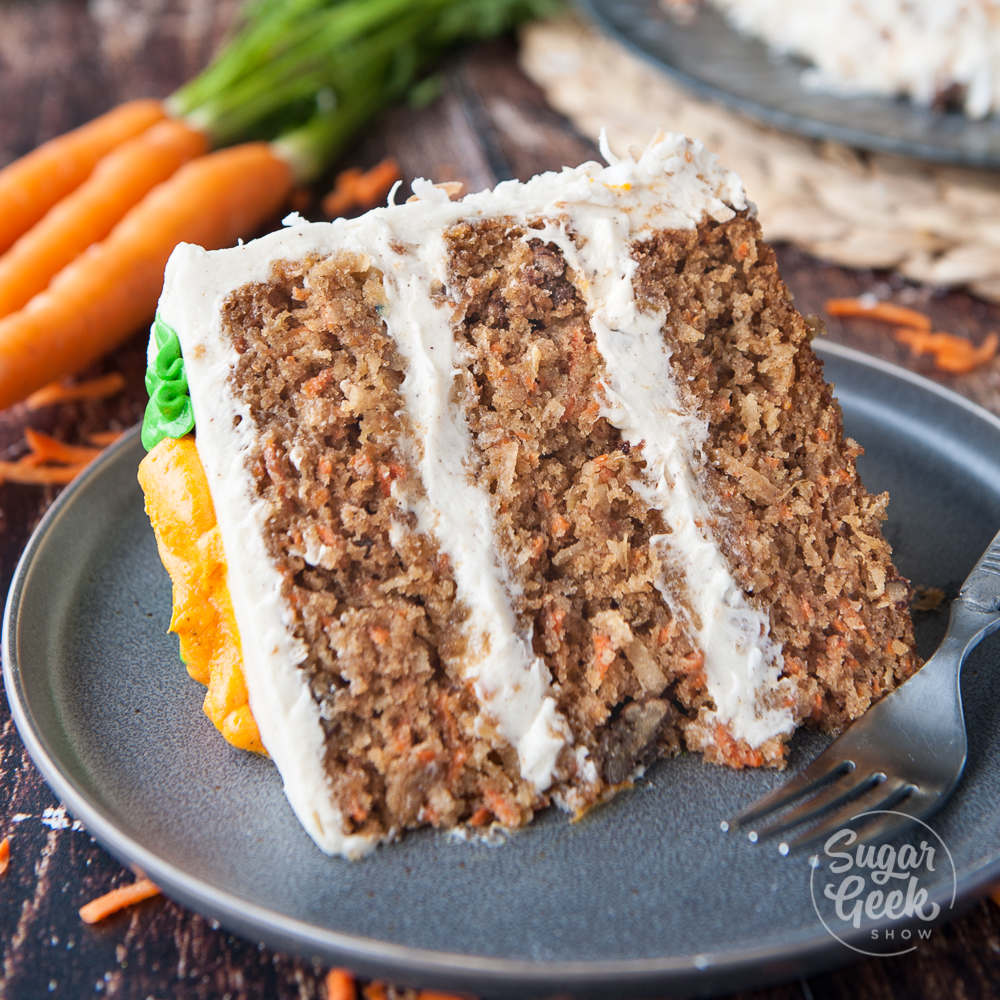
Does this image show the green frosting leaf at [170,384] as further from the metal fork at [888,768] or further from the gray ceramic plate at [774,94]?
the gray ceramic plate at [774,94]

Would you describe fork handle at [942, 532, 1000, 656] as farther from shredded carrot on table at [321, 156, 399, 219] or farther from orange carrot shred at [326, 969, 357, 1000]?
shredded carrot on table at [321, 156, 399, 219]

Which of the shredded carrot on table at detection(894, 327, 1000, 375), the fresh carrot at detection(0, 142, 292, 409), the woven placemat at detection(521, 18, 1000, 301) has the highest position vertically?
the fresh carrot at detection(0, 142, 292, 409)

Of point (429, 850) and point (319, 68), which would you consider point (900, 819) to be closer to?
point (429, 850)

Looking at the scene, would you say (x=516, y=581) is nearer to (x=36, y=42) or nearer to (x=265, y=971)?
(x=265, y=971)

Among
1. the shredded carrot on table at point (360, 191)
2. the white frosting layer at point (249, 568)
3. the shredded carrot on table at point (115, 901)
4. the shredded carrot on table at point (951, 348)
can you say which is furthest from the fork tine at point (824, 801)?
the shredded carrot on table at point (360, 191)

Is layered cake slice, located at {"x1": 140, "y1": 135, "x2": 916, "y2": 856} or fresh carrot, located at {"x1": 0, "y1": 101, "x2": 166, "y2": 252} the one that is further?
fresh carrot, located at {"x1": 0, "y1": 101, "x2": 166, "y2": 252}

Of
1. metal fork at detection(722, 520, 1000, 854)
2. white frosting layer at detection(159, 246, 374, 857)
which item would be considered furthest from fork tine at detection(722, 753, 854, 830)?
white frosting layer at detection(159, 246, 374, 857)

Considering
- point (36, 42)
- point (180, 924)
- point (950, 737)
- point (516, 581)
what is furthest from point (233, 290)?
point (36, 42)
